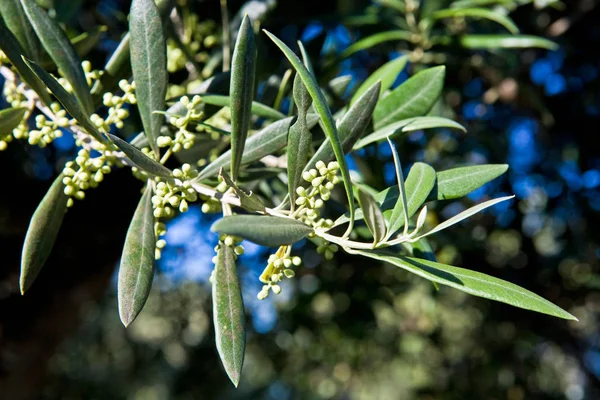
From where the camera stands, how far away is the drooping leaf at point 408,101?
1.08 metres

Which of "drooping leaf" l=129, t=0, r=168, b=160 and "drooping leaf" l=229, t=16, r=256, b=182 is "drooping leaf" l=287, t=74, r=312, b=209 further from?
"drooping leaf" l=129, t=0, r=168, b=160

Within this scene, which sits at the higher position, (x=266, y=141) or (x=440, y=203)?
(x=266, y=141)

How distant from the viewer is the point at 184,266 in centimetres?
397

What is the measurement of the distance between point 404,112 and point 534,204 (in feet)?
7.66

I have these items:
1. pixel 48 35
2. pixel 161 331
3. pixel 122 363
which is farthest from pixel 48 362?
pixel 161 331

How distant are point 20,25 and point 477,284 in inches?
35.3

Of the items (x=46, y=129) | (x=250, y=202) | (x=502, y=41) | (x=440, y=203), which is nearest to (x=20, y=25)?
(x=46, y=129)

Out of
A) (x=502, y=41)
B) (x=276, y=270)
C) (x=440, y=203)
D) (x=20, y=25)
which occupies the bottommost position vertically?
(x=440, y=203)

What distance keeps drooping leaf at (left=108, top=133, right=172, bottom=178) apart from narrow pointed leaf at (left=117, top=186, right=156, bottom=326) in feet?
0.38

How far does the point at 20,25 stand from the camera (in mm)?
1039

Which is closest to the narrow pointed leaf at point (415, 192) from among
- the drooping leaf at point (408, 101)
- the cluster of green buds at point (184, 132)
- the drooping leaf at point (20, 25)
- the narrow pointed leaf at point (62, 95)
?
the drooping leaf at point (408, 101)

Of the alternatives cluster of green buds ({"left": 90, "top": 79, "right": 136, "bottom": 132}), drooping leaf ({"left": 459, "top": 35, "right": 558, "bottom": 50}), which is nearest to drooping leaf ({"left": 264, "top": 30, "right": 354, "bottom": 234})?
cluster of green buds ({"left": 90, "top": 79, "right": 136, "bottom": 132})

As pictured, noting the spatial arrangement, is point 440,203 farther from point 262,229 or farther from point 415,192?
point 262,229

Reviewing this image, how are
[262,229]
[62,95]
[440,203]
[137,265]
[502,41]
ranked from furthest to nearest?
[440,203], [502,41], [137,265], [62,95], [262,229]
